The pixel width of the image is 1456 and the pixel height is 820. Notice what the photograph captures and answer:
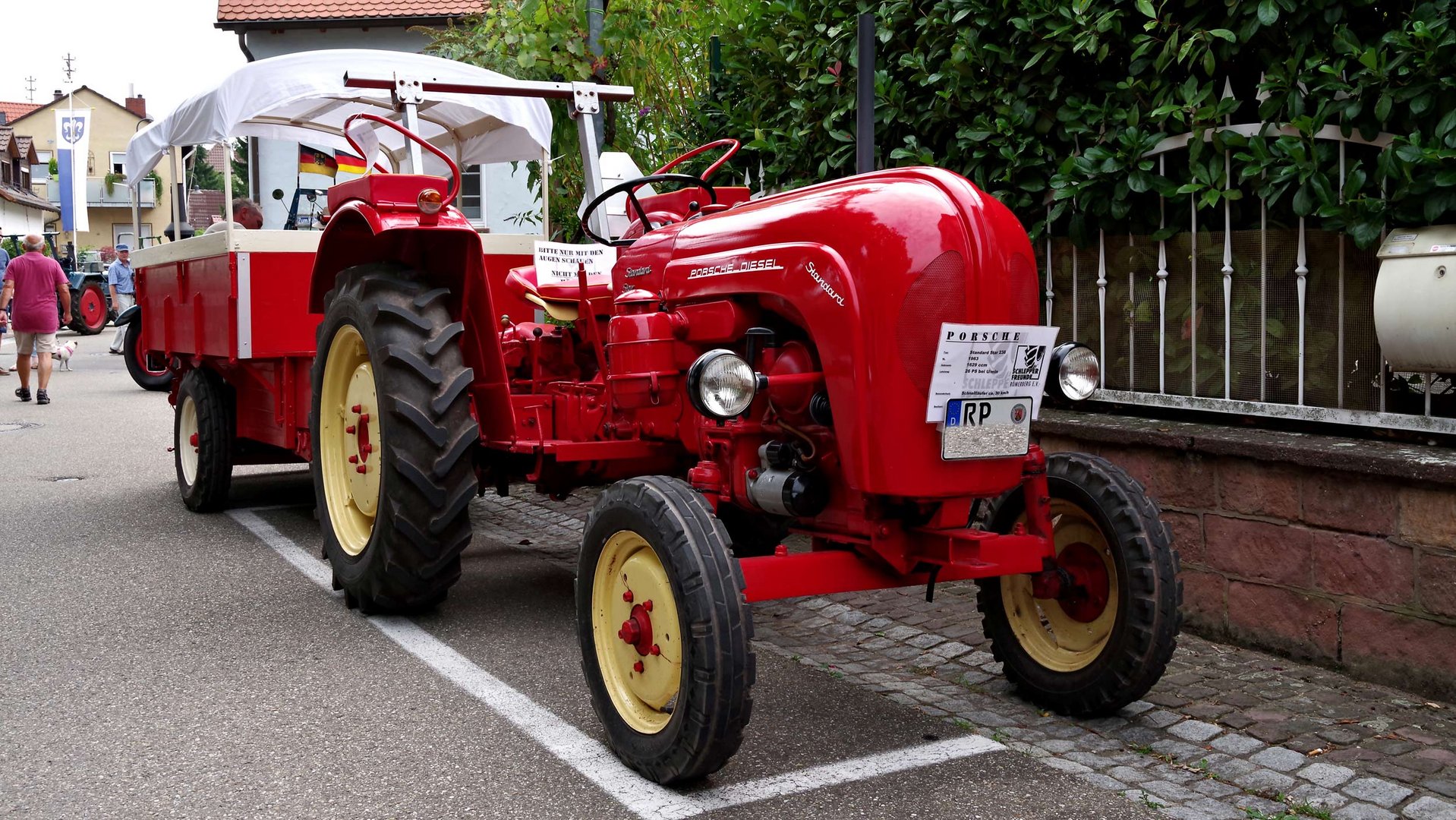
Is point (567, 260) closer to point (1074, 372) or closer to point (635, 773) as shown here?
point (1074, 372)

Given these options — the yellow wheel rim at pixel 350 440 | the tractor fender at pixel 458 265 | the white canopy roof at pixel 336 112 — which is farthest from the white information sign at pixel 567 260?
the white canopy roof at pixel 336 112

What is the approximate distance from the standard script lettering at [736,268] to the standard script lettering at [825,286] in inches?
4.9

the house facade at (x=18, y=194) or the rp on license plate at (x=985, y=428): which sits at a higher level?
the house facade at (x=18, y=194)

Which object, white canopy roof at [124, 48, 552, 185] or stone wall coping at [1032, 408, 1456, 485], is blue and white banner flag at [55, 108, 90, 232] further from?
stone wall coping at [1032, 408, 1456, 485]

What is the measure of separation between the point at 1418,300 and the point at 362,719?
11.1 ft

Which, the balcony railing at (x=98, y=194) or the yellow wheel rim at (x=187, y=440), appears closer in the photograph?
the yellow wheel rim at (x=187, y=440)

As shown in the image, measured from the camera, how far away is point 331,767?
3.50 metres

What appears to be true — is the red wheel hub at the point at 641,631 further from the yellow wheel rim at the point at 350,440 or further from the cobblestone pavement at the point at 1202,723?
the yellow wheel rim at the point at 350,440

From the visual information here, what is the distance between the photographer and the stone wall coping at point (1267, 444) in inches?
157

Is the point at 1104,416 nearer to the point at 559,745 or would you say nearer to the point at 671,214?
the point at 671,214

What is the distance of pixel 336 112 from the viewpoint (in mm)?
7797

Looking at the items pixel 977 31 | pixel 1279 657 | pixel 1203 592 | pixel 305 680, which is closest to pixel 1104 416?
pixel 1203 592

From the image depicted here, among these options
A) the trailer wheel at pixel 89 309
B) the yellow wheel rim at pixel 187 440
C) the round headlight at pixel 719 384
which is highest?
the trailer wheel at pixel 89 309

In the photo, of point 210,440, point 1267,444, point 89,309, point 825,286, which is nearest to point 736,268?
point 825,286
